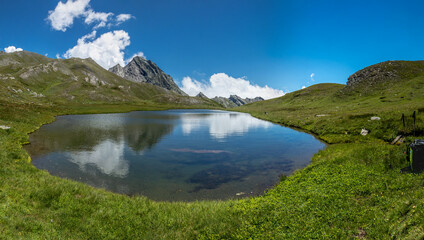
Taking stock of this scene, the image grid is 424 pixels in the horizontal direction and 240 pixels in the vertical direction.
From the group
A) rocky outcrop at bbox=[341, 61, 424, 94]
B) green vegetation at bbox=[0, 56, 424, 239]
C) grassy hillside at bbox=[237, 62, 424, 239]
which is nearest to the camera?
grassy hillside at bbox=[237, 62, 424, 239]

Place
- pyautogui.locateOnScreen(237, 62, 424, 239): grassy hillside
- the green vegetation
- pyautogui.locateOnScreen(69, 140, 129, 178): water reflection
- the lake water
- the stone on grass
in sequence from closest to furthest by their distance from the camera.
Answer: pyautogui.locateOnScreen(237, 62, 424, 239): grassy hillside < the green vegetation < the lake water < pyautogui.locateOnScreen(69, 140, 129, 178): water reflection < the stone on grass

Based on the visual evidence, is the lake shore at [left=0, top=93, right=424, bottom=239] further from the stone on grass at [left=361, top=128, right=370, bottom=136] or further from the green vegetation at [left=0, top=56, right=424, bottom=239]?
the stone on grass at [left=361, top=128, right=370, bottom=136]

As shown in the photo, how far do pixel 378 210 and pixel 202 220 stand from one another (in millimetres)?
10707

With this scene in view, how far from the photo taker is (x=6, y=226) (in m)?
9.77

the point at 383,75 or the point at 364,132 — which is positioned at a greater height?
the point at 383,75

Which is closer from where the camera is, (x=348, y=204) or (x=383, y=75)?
(x=348, y=204)

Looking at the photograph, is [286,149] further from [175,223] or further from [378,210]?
[175,223]

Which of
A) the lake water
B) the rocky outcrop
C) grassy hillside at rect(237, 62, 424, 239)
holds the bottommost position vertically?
the lake water

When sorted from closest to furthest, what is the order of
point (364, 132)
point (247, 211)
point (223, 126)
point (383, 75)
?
point (247, 211)
point (364, 132)
point (223, 126)
point (383, 75)

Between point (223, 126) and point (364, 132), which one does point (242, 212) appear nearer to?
point (364, 132)

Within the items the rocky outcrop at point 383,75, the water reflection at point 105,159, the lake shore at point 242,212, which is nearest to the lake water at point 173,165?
the water reflection at point 105,159

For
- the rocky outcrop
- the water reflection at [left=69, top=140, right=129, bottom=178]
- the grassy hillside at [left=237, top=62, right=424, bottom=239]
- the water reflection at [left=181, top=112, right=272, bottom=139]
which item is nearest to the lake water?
the water reflection at [left=69, top=140, right=129, bottom=178]

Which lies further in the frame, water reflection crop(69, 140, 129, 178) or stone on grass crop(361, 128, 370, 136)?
stone on grass crop(361, 128, 370, 136)

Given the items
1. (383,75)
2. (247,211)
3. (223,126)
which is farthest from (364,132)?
(383,75)
